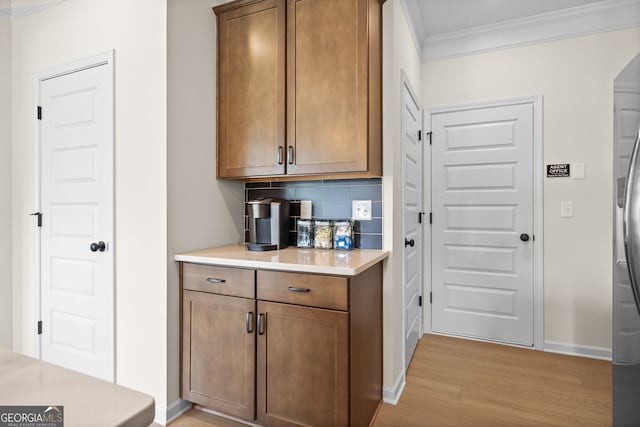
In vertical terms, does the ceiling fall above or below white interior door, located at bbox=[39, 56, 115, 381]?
above

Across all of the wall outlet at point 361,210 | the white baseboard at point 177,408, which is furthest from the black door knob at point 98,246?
the wall outlet at point 361,210

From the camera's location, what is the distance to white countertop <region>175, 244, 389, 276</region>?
1571mm

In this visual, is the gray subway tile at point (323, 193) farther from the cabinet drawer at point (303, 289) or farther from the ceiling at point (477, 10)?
the ceiling at point (477, 10)

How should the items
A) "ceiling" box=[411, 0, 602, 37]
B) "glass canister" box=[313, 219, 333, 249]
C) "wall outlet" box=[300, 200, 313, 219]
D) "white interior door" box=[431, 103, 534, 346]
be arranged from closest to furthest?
"glass canister" box=[313, 219, 333, 249]
"wall outlet" box=[300, 200, 313, 219]
"ceiling" box=[411, 0, 602, 37]
"white interior door" box=[431, 103, 534, 346]

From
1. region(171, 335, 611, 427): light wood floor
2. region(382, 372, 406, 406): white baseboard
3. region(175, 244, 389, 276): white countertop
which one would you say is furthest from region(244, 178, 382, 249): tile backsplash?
region(171, 335, 611, 427): light wood floor

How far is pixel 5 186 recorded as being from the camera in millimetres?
2568

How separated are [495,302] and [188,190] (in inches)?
102

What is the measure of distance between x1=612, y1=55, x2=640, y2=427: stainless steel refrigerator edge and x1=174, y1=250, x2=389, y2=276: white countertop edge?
0.95 meters

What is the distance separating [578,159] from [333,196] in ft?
6.45

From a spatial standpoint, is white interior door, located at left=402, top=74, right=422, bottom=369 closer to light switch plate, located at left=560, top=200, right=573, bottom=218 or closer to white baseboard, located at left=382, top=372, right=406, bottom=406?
white baseboard, located at left=382, top=372, right=406, bottom=406

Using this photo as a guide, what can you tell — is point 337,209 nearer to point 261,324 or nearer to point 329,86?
point 329,86

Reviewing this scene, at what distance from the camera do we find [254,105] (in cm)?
211

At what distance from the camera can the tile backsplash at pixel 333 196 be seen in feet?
6.90

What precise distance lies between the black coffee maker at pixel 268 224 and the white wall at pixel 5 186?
6.19ft
